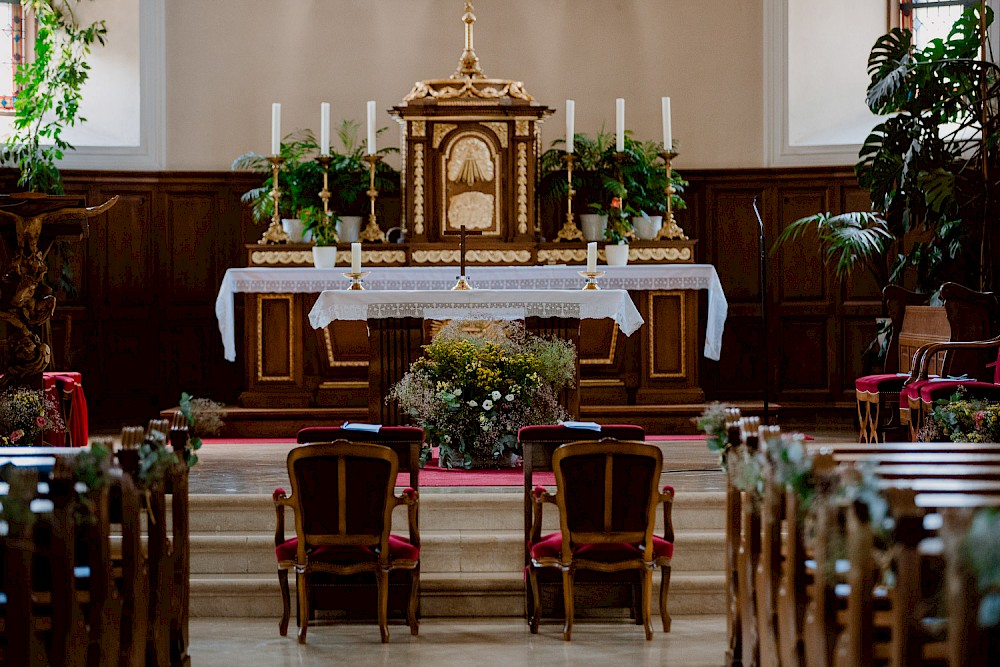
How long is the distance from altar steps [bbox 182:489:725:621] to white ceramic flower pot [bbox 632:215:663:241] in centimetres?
355

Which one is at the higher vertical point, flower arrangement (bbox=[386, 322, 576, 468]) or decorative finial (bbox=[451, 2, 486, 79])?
decorative finial (bbox=[451, 2, 486, 79])

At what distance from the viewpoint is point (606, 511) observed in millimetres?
5078

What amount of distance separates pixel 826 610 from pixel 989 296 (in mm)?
5145

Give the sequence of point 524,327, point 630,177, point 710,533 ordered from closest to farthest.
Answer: point 710,533 → point 524,327 → point 630,177

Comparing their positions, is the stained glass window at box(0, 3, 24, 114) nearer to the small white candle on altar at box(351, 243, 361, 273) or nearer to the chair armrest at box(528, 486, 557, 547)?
the small white candle on altar at box(351, 243, 361, 273)

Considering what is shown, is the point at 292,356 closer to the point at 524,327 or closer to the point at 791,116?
the point at 524,327

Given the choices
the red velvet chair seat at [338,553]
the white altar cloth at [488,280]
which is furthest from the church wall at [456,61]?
the red velvet chair seat at [338,553]

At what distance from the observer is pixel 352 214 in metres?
10.0

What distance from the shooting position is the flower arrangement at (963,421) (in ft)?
20.0

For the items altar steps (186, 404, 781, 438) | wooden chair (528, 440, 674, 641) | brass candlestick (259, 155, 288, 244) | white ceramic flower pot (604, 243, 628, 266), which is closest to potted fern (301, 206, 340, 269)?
brass candlestick (259, 155, 288, 244)

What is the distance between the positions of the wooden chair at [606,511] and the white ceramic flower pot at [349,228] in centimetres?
485

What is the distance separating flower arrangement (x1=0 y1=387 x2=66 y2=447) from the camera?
21.4 ft

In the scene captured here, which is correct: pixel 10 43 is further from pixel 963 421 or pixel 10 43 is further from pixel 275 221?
pixel 963 421

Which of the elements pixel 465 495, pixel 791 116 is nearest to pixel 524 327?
pixel 465 495
